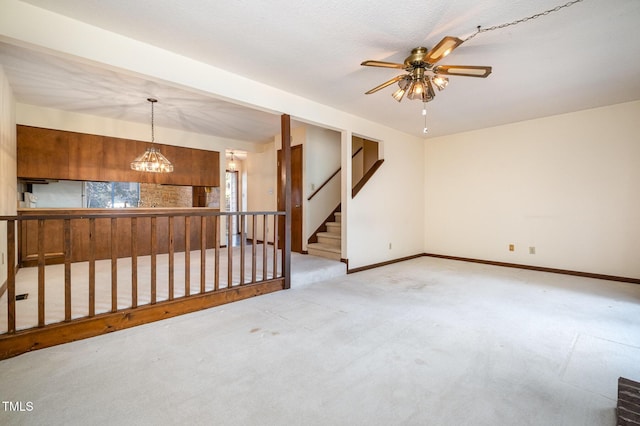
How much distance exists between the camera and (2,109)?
128 inches

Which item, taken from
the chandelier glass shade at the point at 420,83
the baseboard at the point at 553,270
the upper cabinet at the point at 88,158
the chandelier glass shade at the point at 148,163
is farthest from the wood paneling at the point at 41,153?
the baseboard at the point at 553,270

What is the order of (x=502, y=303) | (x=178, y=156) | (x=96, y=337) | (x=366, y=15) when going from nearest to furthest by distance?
(x=366, y=15)
(x=96, y=337)
(x=502, y=303)
(x=178, y=156)

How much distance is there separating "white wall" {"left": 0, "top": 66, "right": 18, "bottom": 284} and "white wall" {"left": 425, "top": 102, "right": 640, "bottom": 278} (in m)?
6.82

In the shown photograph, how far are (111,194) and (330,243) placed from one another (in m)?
4.57

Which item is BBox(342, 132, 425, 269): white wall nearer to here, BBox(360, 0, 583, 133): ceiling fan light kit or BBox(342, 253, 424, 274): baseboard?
BBox(342, 253, 424, 274): baseboard

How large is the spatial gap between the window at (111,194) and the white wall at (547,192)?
21.3ft

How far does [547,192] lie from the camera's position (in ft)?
15.4

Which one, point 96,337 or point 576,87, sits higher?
point 576,87

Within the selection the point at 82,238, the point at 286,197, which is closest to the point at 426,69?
the point at 286,197

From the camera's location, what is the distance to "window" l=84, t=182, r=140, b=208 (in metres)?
5.46

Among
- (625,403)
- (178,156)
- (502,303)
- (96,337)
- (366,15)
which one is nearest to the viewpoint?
(625,403)

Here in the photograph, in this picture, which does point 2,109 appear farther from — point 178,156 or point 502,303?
point 502,303

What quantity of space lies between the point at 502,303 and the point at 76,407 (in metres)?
3.79

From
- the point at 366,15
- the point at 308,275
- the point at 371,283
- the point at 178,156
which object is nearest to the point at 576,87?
the point at 366,15
